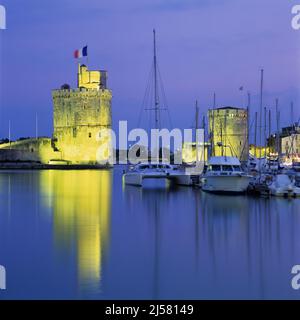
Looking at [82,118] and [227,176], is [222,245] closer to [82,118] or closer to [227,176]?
[227,176]

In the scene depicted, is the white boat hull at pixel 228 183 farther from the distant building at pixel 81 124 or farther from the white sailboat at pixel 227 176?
the distant building at pixel 81 124

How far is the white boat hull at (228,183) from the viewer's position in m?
14.6

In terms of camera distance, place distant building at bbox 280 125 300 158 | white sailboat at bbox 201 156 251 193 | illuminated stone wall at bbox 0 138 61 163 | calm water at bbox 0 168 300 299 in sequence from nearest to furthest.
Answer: calm water at bbox 0 168 300 299
white sailboat at bbox 201 156 251 193
distant building at bbox 280 125 300 158
illuminated stone wall at bbox 0 138 61 163

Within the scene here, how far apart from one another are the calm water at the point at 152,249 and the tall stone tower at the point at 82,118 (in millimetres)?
20709

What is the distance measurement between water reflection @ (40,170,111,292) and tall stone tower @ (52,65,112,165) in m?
17.0

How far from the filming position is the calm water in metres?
5.76

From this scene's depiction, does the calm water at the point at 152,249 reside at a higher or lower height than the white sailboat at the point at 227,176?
lower

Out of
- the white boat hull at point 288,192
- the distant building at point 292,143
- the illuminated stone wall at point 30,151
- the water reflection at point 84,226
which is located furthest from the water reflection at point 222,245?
the illuminated stone wall at point 30,151

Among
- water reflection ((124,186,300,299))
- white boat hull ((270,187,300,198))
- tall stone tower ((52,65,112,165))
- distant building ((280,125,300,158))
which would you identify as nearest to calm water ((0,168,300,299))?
water reflection ((124,186,300,299))

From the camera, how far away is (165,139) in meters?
20.7

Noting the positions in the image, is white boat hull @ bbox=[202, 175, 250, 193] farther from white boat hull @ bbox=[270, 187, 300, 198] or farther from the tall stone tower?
the tall stone tower

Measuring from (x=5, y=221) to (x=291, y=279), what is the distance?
6369 millimetres
